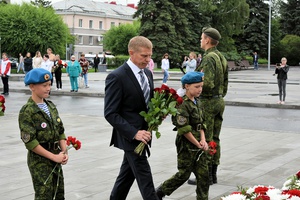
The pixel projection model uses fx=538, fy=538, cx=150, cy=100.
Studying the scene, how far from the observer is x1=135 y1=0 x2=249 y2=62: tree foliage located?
54844 millimetres

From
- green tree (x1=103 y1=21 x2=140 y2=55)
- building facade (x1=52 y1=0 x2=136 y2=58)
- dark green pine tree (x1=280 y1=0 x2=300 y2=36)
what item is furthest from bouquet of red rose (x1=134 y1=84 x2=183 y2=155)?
building facade (x1=52 y1=0 x2=136 y2=58)

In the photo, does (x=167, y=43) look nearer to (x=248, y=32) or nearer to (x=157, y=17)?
(x=157, y=17)

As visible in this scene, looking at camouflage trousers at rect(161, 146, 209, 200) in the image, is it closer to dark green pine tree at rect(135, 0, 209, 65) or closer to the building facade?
dark green pine tree at rect(135, 0, 209, 65)

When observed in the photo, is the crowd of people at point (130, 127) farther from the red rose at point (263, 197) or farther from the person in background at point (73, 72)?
the person in background at point (73, 72)

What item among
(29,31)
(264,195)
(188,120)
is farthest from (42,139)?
(29,31)

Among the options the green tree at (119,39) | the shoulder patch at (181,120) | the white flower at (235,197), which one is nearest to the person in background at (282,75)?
the shoulder patch at (181,120)

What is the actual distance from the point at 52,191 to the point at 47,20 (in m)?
48.2

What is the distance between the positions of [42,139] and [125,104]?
91 cm

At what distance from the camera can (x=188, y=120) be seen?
559cm

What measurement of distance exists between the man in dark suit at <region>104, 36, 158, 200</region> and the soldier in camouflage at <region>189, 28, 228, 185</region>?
181 cm

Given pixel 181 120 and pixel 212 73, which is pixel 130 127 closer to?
pixel 181 120

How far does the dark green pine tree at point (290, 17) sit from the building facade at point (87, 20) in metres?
31.6

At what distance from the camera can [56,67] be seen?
24.8 metres

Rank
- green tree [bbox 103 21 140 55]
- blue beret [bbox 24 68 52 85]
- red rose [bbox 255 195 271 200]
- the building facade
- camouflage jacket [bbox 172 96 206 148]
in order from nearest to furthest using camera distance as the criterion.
Answer: red rose [bbox 255 195 271 200] < blue beret [bbox 24 68 52 85] < camouflage jacket [bbox 172 96 206 148] < green tree [bbox 103 21 140 55] < the building facade
